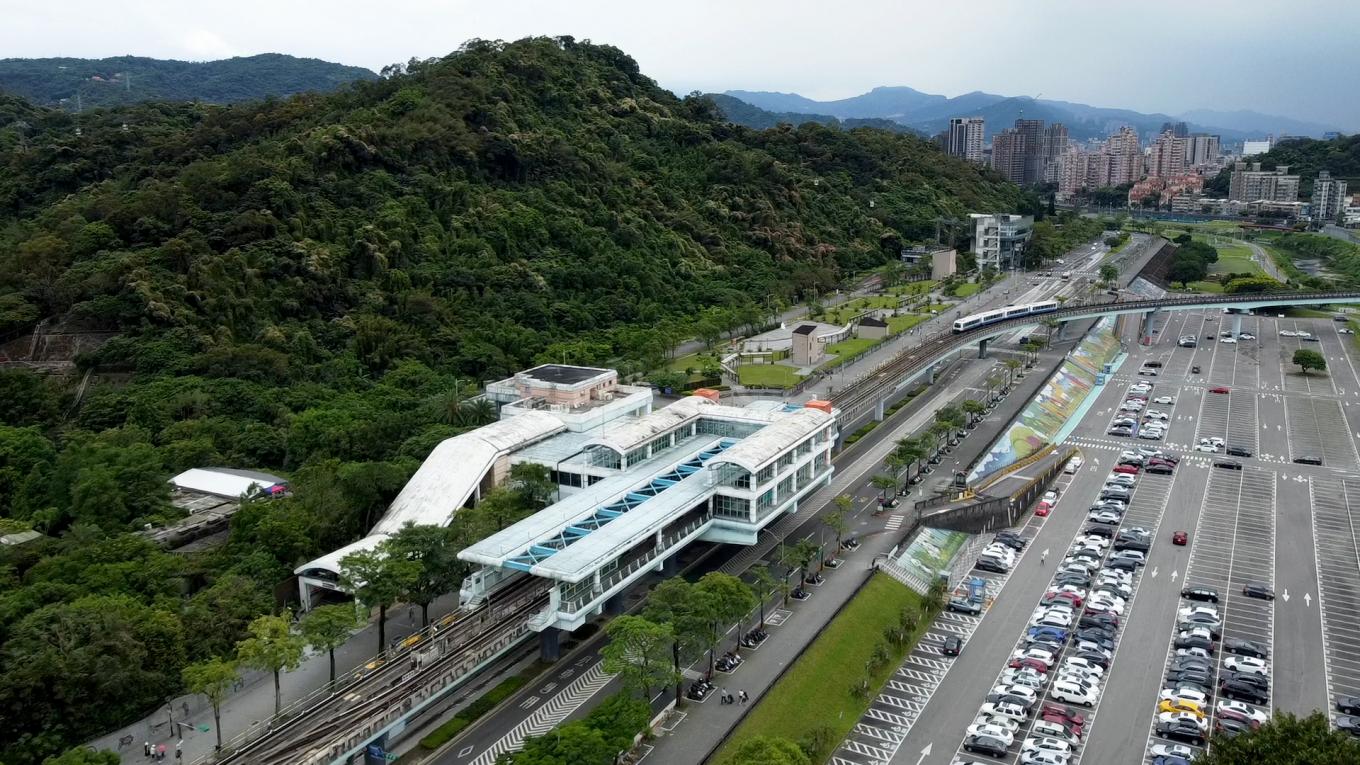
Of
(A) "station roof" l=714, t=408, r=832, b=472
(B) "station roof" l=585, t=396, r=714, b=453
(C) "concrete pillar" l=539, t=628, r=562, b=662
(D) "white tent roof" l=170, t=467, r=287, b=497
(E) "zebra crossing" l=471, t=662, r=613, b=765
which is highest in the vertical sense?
(A) "station roof" l=714, t=408, r=832, b=472

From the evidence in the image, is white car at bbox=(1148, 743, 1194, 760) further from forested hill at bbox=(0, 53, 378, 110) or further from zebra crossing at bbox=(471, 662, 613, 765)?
forested hill at bbox=(0, 53, 378, 110)

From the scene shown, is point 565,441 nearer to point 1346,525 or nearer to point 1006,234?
point 1346,525

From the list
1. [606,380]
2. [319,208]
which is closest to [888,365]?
[606,380]

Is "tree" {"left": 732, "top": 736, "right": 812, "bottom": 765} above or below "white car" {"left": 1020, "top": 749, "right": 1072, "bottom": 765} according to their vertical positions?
above

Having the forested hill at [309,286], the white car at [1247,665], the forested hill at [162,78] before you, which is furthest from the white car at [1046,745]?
the forested hill at [162,78]

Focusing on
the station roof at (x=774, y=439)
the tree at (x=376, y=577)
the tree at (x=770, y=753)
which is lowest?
the tree at (x=770, y=753)

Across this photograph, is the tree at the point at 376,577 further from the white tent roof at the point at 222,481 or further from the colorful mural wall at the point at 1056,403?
the colorful mural wall at the point at 1056,403

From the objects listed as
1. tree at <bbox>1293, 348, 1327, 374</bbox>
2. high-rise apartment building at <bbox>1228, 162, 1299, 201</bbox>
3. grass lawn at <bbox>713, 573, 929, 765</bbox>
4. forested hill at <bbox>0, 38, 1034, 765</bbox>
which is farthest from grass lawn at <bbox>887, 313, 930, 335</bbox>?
high-rise apartment building at <bbox>1228, 162, 1299, 201</bbox>
